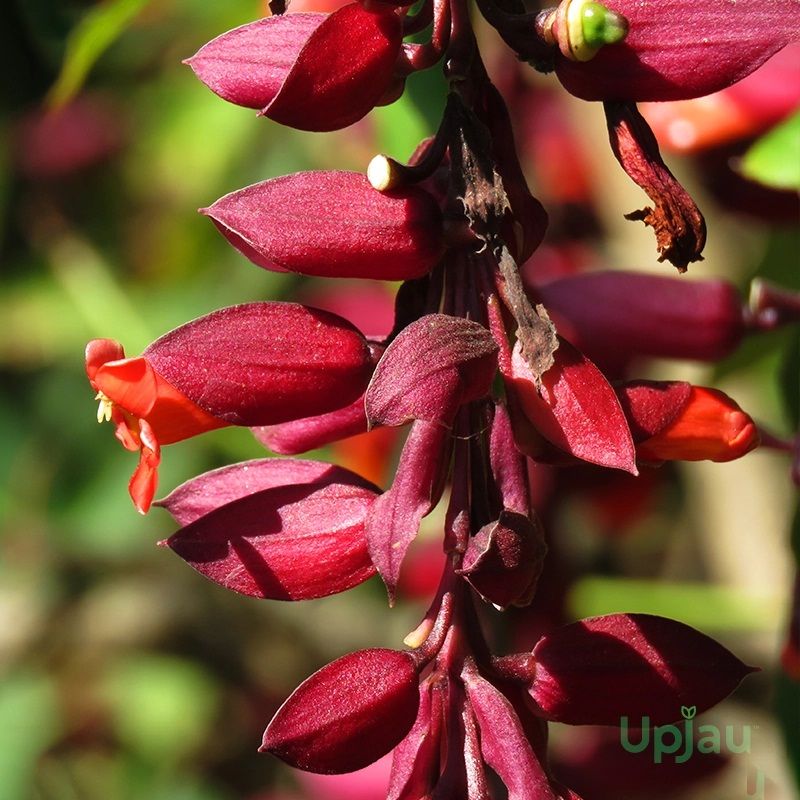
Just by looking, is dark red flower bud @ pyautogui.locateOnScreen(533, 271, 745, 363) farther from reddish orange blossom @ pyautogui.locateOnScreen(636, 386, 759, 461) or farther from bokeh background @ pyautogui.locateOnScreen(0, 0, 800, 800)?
bokeh background @ pyautogui.locateOnScreen(0, 0, 800, 800)

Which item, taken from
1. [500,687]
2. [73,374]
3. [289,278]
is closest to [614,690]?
[500,687]

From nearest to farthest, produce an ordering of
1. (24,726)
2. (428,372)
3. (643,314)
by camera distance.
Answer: (428,372)
(643,314)
(24,726)

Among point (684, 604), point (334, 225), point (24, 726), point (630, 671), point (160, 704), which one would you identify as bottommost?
point (160, 704)

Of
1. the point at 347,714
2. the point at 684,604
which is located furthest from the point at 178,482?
the point at 347,714

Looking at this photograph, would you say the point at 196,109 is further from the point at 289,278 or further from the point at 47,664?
the point at 47,664

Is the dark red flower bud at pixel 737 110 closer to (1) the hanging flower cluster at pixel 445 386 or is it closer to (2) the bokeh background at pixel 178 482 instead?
(2) the bokeh background at pixel 178 482

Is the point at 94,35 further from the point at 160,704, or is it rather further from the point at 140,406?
the point at 160,704

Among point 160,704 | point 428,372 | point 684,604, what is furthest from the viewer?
point 160,704
